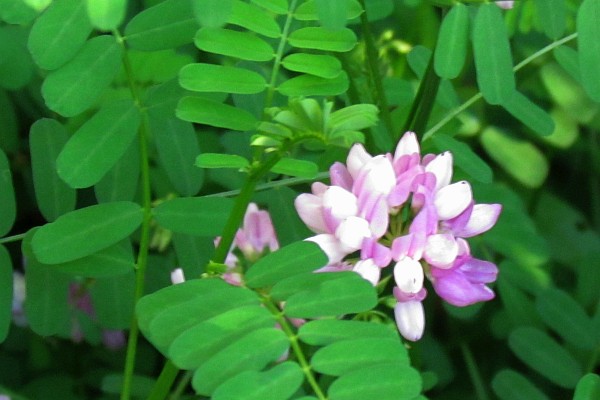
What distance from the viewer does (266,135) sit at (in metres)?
0.96

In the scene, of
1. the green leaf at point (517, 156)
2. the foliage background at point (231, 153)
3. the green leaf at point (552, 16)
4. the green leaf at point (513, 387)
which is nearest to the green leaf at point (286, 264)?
the foliage background at point (231, 153)

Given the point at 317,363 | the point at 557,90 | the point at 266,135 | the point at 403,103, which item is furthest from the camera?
the point at 557,90

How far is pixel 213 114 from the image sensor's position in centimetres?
103

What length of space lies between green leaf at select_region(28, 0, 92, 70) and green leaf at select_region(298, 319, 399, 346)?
1.06 feet

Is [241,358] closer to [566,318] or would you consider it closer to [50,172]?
[50,172]

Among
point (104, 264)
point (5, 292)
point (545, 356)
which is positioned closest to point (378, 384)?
point (104, 264)

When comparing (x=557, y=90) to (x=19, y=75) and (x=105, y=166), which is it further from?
(x=105, y=166)

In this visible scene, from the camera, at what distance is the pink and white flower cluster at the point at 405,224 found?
964 mm

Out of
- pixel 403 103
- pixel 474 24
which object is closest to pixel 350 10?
pixel 474 24

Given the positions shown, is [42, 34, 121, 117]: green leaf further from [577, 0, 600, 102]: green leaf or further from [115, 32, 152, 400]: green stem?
[577, 0, 600, 102]: green leaf

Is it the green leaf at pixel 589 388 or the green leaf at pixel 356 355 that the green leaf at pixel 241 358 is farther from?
the green leaf at pixel 589 388

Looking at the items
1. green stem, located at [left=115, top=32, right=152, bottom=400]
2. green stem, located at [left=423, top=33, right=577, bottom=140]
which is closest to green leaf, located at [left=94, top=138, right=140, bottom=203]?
green stem, located at [left=115, top=32, right=152, bottom=400]

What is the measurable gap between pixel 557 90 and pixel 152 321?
122 centimetres

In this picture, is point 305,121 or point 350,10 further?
point 350,10
